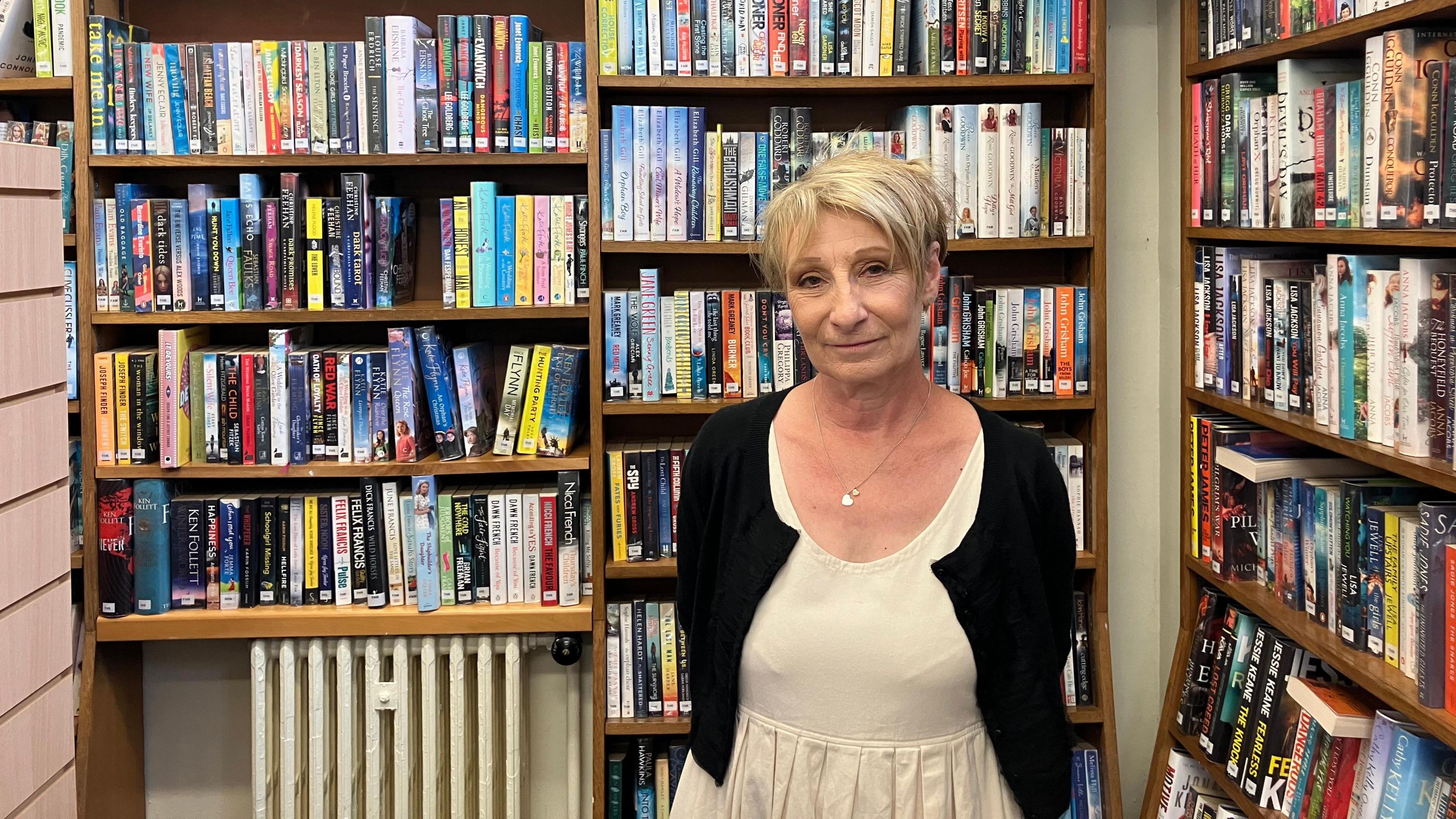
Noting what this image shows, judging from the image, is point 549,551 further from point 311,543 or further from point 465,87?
point 465,87

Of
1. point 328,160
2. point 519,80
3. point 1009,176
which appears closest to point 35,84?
point 328,160

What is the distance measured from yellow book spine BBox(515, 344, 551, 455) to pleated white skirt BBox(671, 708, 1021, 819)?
1.20 meters

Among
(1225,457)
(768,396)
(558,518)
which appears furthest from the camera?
(558,518)

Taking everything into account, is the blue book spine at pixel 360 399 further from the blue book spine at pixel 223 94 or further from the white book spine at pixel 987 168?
the white book spine at pixel 987 168

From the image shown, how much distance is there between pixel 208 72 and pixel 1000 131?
157cm

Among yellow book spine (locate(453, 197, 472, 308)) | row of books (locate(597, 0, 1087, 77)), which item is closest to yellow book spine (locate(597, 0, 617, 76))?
row of books (locate(597, 0, 1087, 77))

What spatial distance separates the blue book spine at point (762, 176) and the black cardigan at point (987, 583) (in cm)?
100

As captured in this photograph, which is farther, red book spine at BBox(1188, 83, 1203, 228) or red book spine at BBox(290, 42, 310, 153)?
red book spine at BBox(290, 42, 310, 153)

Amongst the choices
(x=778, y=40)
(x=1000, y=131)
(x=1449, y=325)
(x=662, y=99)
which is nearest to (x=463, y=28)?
(x=662, y=99)

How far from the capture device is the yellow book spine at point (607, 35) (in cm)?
244

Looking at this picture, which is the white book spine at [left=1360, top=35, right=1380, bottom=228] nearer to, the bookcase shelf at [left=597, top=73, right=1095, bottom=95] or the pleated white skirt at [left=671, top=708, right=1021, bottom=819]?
the bookcase shelf at [left=597, top=73, right=1095, bottom=95]

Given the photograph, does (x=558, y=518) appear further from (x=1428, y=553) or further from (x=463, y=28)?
(x=1428, y=553)

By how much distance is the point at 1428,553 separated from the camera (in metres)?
1.64

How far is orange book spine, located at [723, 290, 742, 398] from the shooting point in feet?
8.29
